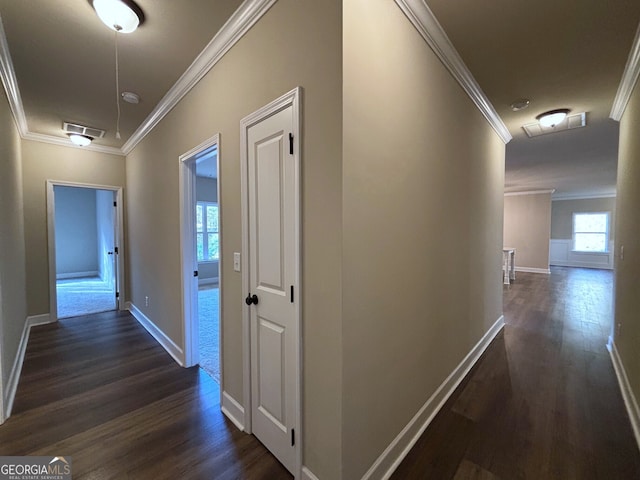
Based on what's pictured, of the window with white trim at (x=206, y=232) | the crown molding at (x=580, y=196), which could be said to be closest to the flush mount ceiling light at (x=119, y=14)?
the window with white trim at (x=206, y=232)

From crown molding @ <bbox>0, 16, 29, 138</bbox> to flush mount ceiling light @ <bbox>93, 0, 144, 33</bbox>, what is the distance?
792 millimetres

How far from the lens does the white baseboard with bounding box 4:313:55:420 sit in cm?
213

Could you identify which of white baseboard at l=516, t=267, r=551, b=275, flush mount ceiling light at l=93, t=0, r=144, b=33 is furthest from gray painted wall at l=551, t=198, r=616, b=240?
flush mount ceiling light at l=93, t=0, r=144, b=33

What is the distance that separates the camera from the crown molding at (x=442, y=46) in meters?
1.64

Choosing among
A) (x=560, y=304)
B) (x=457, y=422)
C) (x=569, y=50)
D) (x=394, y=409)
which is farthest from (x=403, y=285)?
(x=560, y=304)

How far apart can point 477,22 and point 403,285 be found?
5.76 feet

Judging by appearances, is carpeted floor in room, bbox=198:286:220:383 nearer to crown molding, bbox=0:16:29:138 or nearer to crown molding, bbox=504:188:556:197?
crown molding, bbox=0:16:29:138

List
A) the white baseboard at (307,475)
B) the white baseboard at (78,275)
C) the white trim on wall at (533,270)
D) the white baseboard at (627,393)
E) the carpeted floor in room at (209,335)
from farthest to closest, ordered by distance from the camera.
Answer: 1. the white trim on wall at (533,270)
2. the white baseboard at (78,275)
3. the carpeted floor in room at (209,335)
4. the white baseboard at (627,393)
5. the white baseboard at (307,475)

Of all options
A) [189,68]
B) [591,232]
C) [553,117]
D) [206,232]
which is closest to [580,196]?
[591,232]

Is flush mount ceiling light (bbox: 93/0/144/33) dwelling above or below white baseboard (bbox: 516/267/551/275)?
above

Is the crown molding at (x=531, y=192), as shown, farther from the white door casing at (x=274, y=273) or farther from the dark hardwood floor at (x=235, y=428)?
the white door casing at (x=274, y=273)

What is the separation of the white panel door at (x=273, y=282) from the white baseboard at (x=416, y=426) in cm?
50

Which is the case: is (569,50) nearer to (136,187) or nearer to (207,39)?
(207,39)

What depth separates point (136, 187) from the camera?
13.4 ft
